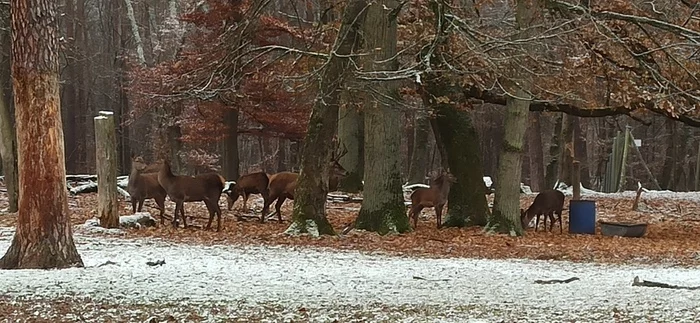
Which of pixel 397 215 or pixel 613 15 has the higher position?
pixel 613 15

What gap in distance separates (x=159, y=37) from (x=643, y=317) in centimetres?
3185

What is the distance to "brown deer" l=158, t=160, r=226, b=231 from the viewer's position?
16.3 m

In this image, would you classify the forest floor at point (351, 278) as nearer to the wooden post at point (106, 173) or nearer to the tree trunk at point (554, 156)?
the wooden post at point (106, 173)

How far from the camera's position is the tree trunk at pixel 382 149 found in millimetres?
16359

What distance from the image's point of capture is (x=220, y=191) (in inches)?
650

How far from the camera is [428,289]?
980 cm

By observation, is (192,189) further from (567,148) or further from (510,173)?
(567,148)

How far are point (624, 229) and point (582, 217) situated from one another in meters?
1.01

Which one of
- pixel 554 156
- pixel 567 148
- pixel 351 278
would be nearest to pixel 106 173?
pixel 351 278

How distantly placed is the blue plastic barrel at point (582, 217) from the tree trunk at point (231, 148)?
486 inches

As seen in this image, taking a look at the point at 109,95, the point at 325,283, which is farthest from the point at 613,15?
the point at 109,95

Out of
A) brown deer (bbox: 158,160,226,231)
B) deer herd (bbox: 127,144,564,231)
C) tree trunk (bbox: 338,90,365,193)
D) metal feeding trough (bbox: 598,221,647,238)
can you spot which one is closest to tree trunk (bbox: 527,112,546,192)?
tree trunk (bbox: 338,90,365,193)

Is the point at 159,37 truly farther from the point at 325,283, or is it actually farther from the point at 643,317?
the point at 643,317

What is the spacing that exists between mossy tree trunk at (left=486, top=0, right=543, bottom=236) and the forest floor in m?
0.51
